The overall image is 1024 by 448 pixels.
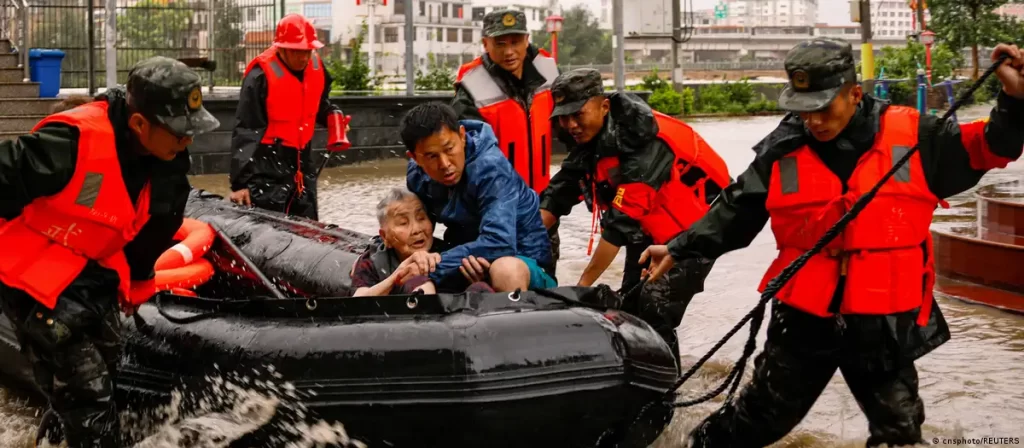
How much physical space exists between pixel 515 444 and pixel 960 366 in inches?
117

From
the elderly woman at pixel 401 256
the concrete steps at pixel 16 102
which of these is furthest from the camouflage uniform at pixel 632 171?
the concrete steps at pixel 16 102

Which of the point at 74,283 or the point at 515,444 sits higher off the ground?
the point at 74,283

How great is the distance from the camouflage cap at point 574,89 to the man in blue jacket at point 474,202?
402mm

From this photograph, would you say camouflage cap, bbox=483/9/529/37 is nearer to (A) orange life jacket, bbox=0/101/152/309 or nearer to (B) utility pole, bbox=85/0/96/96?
(A) orange life jacket, bbox=0/101/152/309

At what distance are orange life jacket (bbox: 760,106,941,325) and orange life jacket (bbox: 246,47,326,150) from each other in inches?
169

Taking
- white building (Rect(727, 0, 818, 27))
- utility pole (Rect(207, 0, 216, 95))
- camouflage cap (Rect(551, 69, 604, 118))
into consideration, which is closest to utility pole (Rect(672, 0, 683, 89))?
utility pole (Rect(207, 0, 216, 95))

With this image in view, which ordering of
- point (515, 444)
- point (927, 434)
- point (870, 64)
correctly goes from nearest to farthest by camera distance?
point (515, 444)
point (927, 434)
point (870, 64)

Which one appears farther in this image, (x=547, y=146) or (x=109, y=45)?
(x=109, y=45)

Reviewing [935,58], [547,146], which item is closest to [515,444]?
[547,146]

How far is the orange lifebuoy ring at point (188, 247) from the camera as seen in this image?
223 inches

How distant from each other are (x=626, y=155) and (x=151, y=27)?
35.1ft

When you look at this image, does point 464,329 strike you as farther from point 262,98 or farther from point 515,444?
point 262,98

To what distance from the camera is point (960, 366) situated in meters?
5.98

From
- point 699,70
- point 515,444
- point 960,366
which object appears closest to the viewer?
point 515,444
